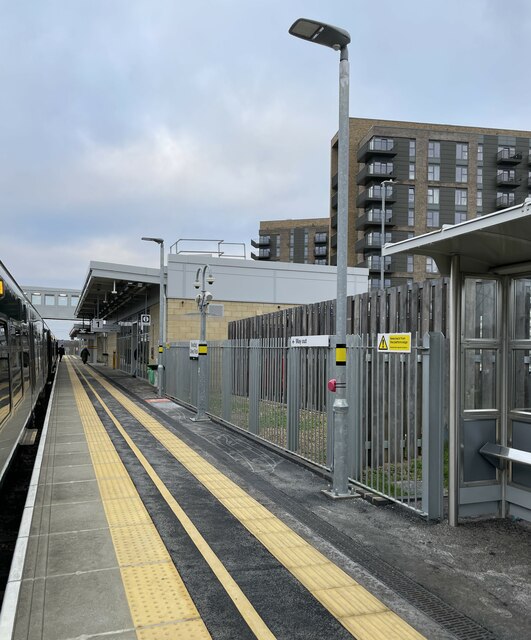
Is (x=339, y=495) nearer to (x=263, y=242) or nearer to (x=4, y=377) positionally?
(x=4, y=377)

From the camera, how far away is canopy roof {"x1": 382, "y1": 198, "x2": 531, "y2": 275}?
458cm

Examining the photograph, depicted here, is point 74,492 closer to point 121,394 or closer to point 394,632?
point 394,632

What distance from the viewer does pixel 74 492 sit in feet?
23.4

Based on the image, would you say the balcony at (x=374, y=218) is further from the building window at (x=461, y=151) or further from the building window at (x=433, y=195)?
the building window at (x=461, y=151)

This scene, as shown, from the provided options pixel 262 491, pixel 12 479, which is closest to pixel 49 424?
pixel 12 479

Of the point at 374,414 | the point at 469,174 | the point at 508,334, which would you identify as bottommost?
the point at 374,414

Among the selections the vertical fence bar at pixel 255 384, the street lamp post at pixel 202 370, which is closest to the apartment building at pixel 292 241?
the street lamp post at pixel 202 370

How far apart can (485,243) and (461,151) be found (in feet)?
215

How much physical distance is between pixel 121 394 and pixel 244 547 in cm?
1770

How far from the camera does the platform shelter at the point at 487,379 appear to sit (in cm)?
594

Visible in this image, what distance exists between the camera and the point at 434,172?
63688mm

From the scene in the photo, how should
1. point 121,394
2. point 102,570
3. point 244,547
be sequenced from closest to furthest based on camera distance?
1. point 102,570
2. point 244,547
3. point 121,394

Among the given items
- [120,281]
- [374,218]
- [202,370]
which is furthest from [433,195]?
[202,370]

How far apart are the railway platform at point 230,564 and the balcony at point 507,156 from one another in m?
66.9
